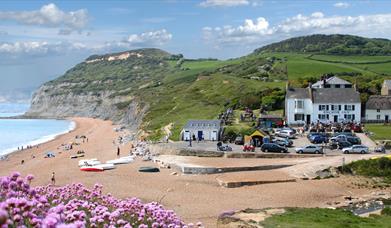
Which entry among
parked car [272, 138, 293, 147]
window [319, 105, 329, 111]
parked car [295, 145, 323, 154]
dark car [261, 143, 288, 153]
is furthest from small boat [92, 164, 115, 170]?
window [319, 105, 329, 111]

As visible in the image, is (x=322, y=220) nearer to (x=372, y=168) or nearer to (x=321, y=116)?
(x=372, y=168)

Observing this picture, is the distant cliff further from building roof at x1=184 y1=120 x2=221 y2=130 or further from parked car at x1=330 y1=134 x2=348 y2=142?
parked car at x1=330 y1=134 x2=348 y2=142

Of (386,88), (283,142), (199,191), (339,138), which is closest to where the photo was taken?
(199,191)

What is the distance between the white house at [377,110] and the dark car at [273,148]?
1796 cm

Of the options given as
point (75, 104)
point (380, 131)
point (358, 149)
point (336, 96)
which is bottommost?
point (358, 149)

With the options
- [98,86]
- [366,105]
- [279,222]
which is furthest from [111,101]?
[279,222]

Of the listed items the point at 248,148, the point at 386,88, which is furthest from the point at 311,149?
the point at 386,88

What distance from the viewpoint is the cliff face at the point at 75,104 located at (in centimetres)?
13459

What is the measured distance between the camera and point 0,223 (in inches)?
206

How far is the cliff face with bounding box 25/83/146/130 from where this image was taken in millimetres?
134587

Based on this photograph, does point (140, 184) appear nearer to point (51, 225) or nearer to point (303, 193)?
point (303, 193)

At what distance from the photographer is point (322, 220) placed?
20875 mm

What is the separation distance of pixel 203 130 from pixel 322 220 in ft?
93.1

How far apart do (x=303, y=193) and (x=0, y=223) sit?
25.8 meters
